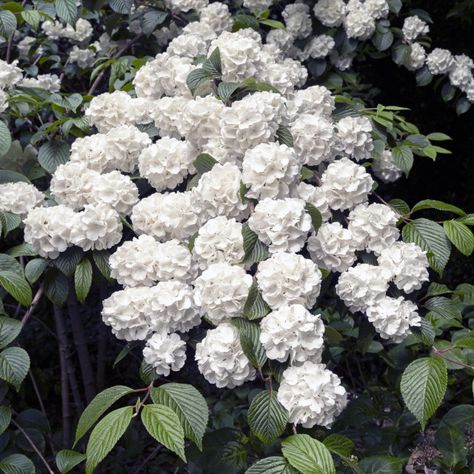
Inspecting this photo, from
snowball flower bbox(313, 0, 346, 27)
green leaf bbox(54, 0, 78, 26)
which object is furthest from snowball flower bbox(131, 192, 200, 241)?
snowball flower bbox(313, 0, 346, 27)

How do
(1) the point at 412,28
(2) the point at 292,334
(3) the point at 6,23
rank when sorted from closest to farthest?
(2) the point at 292,334 → (3) the point at 6,23 → (1) the point at 412,28

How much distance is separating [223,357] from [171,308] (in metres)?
0.18

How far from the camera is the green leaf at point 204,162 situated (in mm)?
1826

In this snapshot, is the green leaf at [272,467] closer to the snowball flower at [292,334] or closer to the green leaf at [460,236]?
the snowball flower at [292,334]

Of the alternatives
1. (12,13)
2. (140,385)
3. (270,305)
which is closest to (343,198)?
(270,305)

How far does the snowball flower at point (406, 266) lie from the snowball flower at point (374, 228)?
0.05 metres

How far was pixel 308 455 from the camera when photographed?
4.62ft

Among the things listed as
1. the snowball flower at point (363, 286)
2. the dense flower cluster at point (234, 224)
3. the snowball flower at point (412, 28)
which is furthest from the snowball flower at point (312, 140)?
the snowball flower at point (412, 28)

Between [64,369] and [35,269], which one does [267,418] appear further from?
[64,369]

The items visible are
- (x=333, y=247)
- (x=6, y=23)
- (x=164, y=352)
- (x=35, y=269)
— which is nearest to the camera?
(x=164, y=352)

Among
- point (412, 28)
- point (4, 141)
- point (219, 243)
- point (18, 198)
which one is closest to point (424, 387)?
point (219, 243)

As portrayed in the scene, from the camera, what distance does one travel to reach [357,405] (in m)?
2.31

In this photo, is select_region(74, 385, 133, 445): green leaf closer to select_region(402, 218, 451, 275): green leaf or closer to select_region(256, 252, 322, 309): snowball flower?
select_region(256, 252, 322, 309): snowball flower

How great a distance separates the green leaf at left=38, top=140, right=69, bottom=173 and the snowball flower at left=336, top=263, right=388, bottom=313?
0.98 meters
